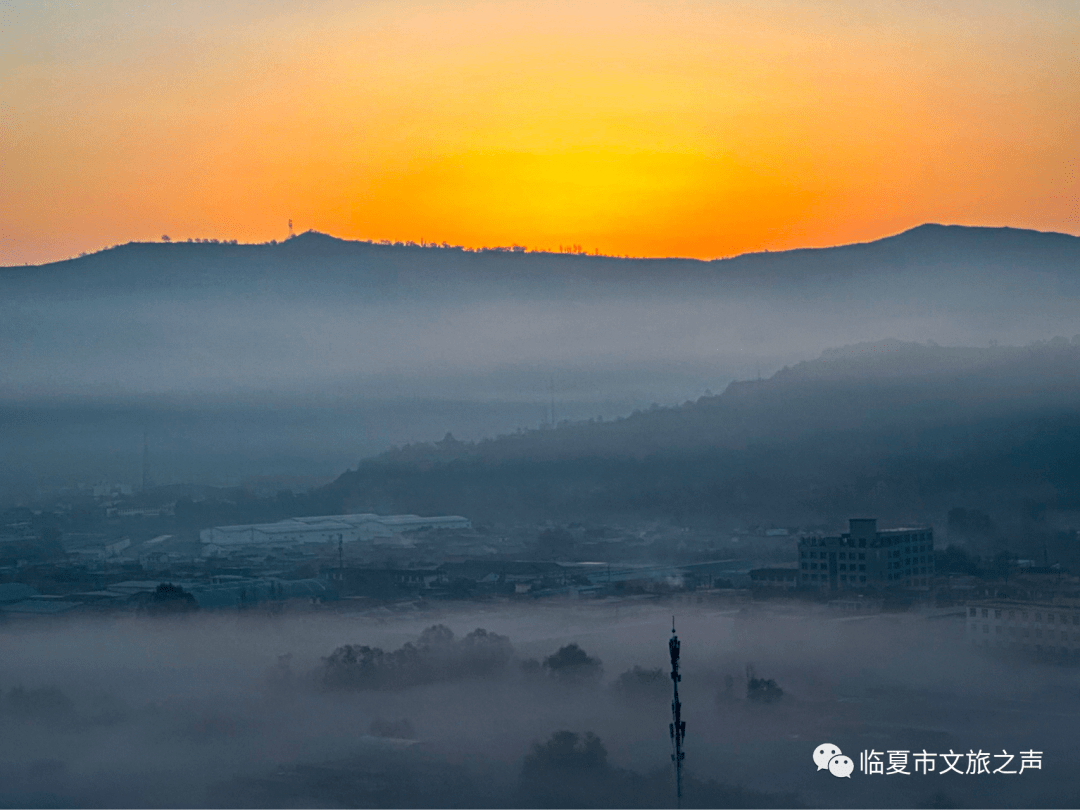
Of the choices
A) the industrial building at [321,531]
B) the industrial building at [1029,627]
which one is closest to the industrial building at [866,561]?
the industrial building at [1029,627]

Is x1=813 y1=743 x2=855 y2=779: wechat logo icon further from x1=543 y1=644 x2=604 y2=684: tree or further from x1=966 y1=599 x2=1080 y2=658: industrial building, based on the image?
x1=966 y1=599 x2=1080 y2=658: industrial building

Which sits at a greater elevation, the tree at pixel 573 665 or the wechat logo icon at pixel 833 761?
the tree at pixel 573 665

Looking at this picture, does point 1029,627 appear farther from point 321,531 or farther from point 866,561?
point 321,531

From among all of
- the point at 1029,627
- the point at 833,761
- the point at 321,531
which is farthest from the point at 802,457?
the point at 833,761

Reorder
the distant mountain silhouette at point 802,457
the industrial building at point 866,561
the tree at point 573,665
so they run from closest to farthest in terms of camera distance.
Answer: the tree at point 573,665, the industrial building at point 866,561, the distant mountain silhouette at point 802,457

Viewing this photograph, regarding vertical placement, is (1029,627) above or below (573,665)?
above

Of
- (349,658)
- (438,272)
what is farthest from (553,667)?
(438,272)

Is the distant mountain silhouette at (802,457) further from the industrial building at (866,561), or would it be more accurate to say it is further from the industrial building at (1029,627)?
the industrial building at (1029,627)
